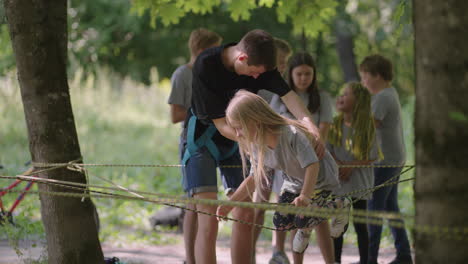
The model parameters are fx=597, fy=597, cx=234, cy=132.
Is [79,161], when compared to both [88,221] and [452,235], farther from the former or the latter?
[452,235]

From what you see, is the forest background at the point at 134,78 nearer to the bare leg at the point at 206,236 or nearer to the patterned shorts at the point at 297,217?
the bare leg at the point at 206,236

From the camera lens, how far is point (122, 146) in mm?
13008

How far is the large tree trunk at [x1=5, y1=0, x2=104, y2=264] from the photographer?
3.87 m

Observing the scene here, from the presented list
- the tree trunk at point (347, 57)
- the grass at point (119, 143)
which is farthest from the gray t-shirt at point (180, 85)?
the tree trunk at point (347, 57)

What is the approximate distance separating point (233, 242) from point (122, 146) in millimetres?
9279

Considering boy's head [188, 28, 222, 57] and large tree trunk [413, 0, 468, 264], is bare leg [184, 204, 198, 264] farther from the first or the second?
large tree trunk [413, 0, 468, 264]

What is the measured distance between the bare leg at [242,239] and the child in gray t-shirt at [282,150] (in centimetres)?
26

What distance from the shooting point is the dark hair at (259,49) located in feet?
11.8

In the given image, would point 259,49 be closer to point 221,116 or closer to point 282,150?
point 221,116

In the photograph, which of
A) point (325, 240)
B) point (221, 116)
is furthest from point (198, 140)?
point (325, 240)

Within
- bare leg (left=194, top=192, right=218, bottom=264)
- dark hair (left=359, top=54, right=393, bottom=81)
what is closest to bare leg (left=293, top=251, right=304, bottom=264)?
bare leg (left=194, top=192, right=218, bottom=264)

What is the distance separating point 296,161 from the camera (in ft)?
12.0

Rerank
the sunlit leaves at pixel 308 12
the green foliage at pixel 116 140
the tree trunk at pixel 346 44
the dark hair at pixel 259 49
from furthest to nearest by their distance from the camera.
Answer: the tree trunk at pixel 346 44 < the green foliage at pixel 116 140 < the sunlit leaves at pixel 308 12 < the dark hair at pixel 259 49

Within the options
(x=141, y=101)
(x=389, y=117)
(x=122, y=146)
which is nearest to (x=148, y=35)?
(x=141, y=101)
